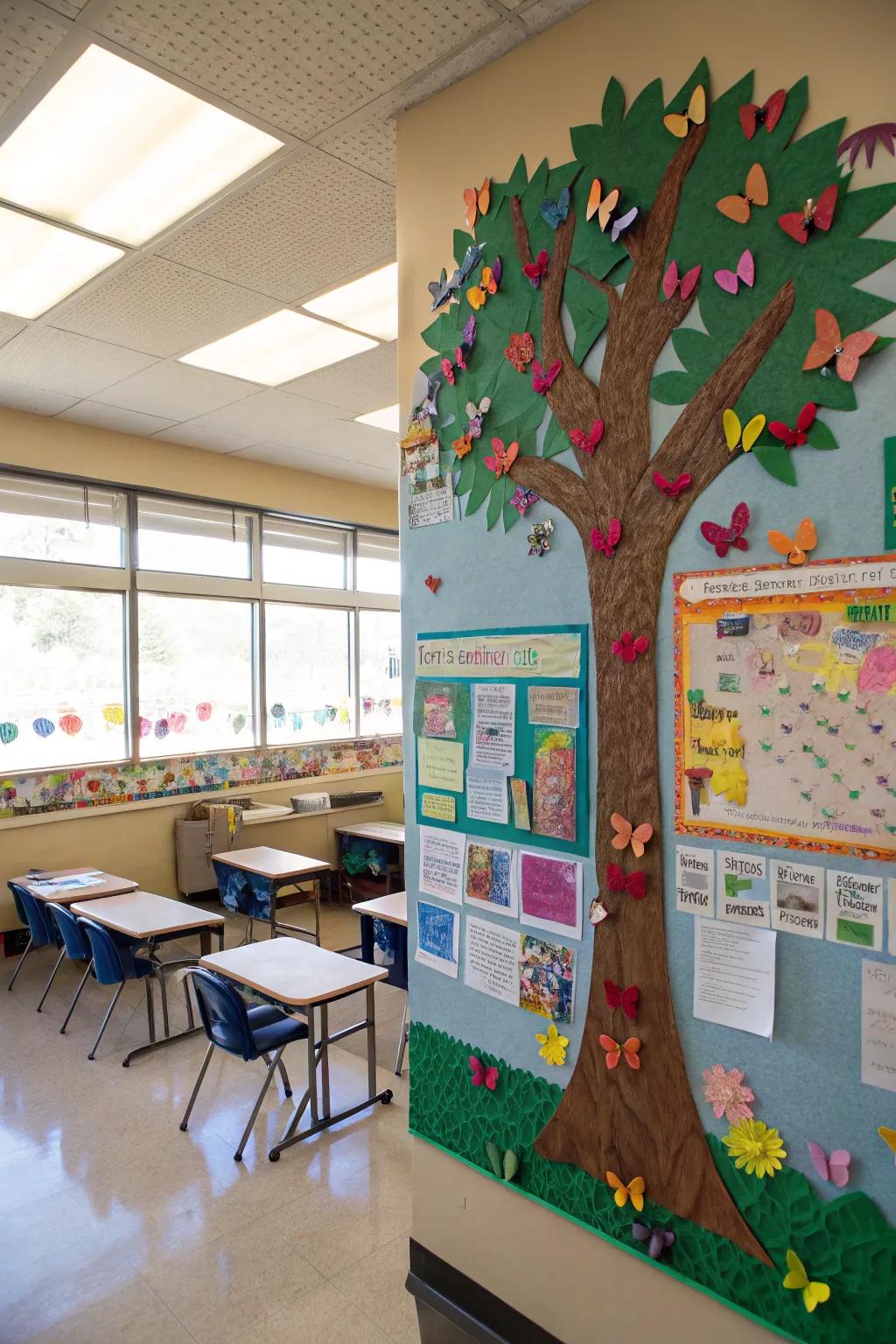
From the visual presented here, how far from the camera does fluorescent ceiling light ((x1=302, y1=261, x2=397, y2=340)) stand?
3.48 metres

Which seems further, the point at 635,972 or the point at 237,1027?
the point at 237,1027

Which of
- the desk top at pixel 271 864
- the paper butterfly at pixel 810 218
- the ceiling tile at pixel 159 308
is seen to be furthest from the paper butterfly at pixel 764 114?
the desk top at pixel 271 864

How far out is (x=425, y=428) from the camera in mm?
2268

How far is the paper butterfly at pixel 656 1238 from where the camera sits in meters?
1.75

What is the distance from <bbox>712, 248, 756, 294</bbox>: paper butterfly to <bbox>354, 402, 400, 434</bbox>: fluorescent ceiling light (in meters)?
3.70

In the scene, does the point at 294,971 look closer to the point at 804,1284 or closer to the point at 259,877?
the point at 259,877

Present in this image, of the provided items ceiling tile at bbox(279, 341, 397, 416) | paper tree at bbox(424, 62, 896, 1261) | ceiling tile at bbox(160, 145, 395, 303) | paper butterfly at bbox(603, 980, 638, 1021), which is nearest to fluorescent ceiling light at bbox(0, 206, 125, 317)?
ceiling tile at bbox(160, 145, 395, 303)

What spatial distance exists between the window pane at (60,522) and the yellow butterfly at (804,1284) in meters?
5.35

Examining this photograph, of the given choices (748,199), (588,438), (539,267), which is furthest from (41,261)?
(748,199)

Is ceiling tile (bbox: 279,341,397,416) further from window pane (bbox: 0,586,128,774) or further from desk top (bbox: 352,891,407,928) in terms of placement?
desk top (bbox: 352,891,407,928)

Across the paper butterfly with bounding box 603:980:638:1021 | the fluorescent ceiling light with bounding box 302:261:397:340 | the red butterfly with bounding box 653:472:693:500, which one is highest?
the fluorescent ceiling light with bounding box 302:261:397:340

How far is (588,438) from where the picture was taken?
187cm

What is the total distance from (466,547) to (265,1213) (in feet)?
7.65

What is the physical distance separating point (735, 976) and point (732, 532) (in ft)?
2.88
